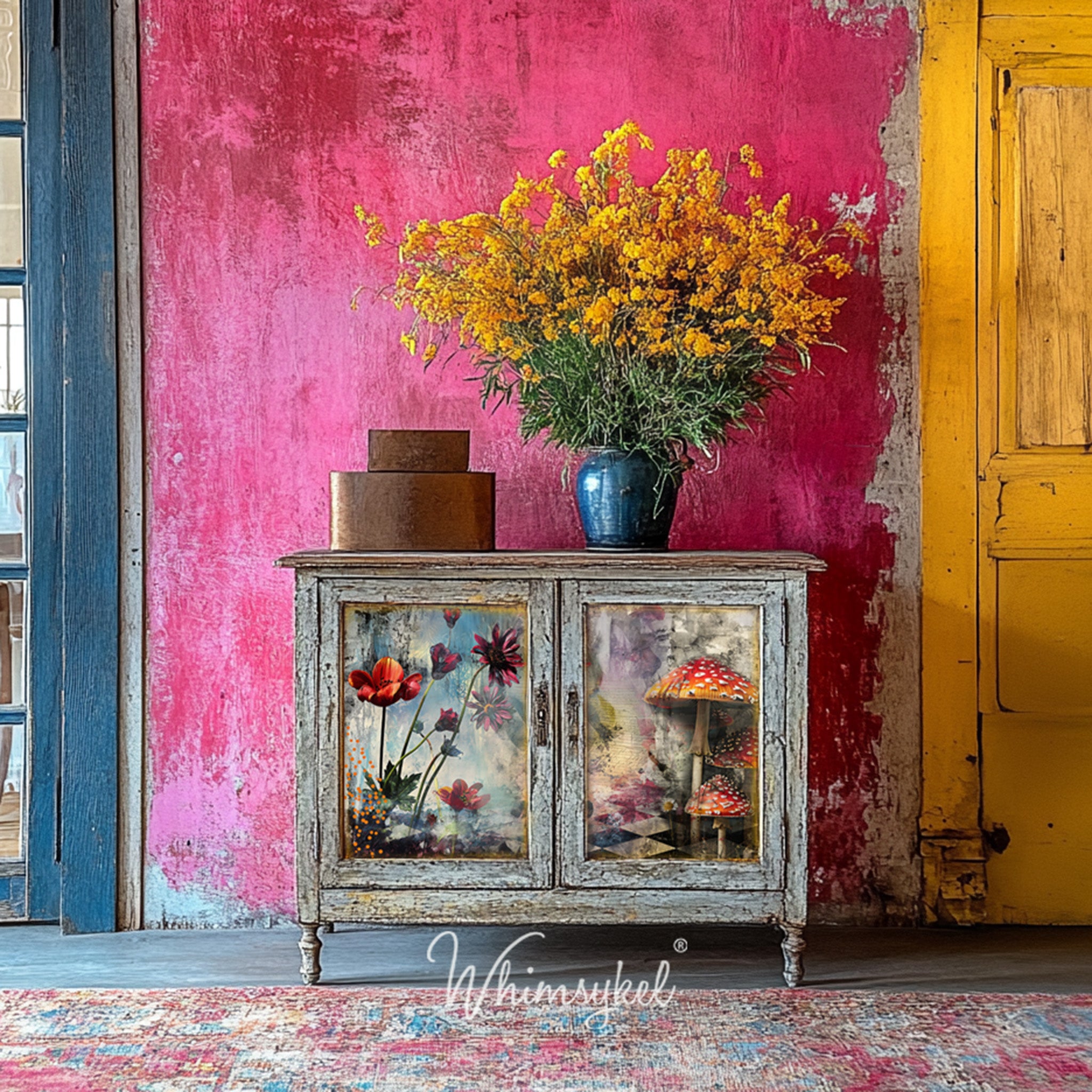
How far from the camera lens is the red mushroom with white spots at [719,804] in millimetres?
2514

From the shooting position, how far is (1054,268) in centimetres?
298

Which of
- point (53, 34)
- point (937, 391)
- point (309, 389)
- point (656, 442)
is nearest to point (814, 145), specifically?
point (937, 391)

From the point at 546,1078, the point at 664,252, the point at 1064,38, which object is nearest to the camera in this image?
the point at 546,1078

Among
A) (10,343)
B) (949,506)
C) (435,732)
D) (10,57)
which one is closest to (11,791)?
(10,343)

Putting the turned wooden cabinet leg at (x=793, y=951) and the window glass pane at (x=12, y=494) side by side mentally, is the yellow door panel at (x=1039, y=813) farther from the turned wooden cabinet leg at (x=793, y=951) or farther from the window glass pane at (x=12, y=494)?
the window glass pane at (x=12, y=494)

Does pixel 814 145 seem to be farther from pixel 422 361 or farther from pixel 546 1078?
pixel 546 1078

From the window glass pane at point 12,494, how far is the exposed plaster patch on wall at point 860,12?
2.36 metres

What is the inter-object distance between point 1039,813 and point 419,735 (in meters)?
1.63

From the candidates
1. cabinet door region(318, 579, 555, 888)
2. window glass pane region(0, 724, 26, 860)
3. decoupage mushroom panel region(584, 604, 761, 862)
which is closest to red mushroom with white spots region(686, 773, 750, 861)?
decoupage mushroom panel region(584, 604, 761, 862)

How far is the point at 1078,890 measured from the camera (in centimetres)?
298

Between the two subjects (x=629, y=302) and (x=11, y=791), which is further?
(x=11, y=791)

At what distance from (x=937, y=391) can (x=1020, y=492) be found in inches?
13.2

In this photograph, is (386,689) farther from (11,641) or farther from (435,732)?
(11,641)

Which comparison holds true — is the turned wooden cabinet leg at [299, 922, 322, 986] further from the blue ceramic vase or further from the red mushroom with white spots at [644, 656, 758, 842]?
the blue ceramic vase
